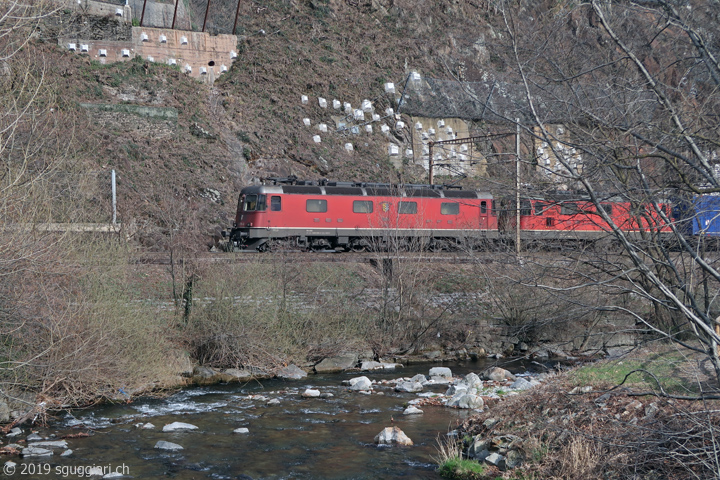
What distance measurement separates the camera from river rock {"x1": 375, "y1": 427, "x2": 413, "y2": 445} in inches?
376

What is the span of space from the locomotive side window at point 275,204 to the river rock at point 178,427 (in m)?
13.8

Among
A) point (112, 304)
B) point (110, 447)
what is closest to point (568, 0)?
point (110, 447)

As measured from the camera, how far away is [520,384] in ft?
42.2

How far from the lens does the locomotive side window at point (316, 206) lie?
2405 centimetres

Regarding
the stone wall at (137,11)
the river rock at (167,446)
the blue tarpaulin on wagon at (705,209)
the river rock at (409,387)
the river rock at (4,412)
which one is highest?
the stone wall at (137,11)

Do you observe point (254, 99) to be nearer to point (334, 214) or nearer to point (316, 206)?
point (316, 206)

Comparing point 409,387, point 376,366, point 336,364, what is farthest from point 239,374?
point 409,387

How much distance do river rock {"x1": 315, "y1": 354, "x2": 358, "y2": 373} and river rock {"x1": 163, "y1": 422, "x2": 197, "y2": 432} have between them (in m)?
5.45

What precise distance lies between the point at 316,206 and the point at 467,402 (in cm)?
1376

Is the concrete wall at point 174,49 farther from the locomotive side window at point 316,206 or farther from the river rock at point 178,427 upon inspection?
the river rock at point 178,427

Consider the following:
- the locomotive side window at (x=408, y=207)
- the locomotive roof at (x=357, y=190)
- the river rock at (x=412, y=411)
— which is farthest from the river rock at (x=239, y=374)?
the locomotive side window at (x=408, y=207)

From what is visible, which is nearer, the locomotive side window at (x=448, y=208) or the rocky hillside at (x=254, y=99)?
the locomotive side window at (x=448, y=208)

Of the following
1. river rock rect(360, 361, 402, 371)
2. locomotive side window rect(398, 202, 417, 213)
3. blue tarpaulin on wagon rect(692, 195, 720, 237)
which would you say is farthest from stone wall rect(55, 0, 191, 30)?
blue tarpaulin on wagon rect(692, 195, 720, 237)

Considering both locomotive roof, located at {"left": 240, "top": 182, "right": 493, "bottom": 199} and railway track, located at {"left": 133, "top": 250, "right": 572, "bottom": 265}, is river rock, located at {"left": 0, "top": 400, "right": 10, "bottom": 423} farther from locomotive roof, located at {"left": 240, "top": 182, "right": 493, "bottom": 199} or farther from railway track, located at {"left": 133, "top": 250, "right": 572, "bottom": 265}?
locomotive roof, located at {"left": 240, "top": 182, "right": 493, "bottom": 199}
